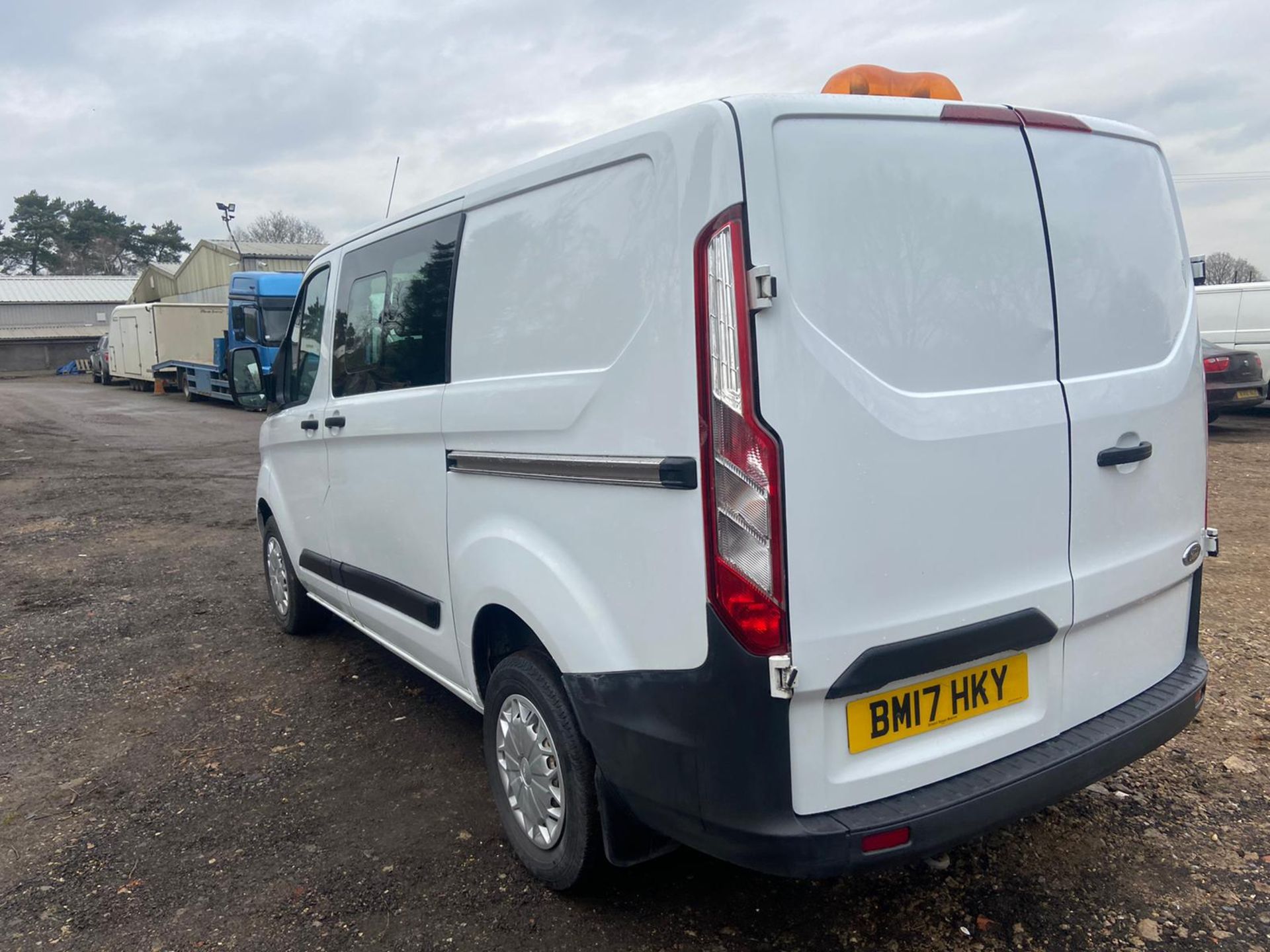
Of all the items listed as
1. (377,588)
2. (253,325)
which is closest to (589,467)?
(377,588)

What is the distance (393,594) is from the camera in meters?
3.77

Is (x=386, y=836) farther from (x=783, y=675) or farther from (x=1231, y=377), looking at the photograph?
(x=1231, y=377)

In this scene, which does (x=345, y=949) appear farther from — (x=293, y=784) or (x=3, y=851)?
(x=3, y=851)

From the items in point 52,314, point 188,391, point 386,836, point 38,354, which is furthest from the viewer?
point 52,314

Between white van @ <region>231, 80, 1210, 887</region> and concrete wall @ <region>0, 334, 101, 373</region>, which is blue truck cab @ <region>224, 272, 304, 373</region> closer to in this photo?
white van @ <region>231, 80, 1210, 887</region>

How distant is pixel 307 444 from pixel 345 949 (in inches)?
97.7

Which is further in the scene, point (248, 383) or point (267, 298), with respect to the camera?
point (267, 298)

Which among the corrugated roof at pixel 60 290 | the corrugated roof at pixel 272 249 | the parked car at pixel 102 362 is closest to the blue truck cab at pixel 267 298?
the corrugated roof at pixel 272 249

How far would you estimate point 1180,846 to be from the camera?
2.97 m

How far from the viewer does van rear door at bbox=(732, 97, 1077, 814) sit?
209 cm

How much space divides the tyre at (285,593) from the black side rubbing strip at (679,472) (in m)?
3.51

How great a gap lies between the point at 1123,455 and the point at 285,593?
4.46 meters

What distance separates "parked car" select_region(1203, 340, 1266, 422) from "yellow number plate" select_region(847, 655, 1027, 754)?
37.5 feet

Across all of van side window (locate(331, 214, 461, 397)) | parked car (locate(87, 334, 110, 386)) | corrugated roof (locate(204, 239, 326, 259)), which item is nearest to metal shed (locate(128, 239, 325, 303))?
corrugated roof (locate(204, 239, 326, 259))
